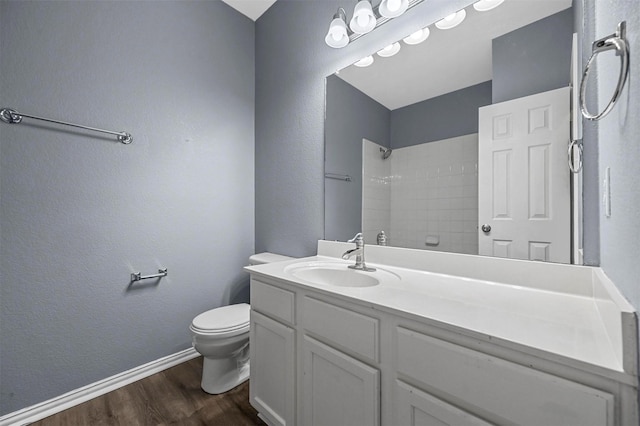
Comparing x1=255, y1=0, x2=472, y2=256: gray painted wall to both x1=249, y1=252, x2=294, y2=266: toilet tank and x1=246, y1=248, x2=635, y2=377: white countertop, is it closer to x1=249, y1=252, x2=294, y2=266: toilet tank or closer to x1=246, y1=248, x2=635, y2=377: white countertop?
x1=249, y1=252, x2=294, y2=266: toilet tank

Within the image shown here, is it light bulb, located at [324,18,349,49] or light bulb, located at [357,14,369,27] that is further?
light bulb, located at [324,18,349,49]

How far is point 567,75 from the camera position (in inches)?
36.7

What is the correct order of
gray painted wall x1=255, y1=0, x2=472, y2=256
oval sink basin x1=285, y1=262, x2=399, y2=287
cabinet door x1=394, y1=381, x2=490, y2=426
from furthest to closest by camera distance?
gray painted wall x1=255, y1=0, x2=472, y2=256 < oval sink basin x1=285, y1=262, x2=399, y2=287 < cabinet door x1=394, y1=381, x2=490, y2=426

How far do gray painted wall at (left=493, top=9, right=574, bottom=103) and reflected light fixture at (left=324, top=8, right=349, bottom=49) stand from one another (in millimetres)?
786

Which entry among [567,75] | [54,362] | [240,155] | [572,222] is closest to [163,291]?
[54,362]

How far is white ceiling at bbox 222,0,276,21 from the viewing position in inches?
80.8

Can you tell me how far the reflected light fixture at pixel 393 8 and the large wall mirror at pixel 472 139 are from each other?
14cm

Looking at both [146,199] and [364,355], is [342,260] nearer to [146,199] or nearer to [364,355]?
[364,355]

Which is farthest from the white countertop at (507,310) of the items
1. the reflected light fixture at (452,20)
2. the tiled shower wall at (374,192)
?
the reflected light fixture at (452,20)

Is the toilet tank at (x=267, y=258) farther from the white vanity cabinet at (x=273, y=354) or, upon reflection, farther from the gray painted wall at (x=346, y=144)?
the white vanity cabinet at (x=273, y=354)

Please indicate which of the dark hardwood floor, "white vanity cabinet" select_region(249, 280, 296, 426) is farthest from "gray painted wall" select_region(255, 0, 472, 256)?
the dark hardwood floor

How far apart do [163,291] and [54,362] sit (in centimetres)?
57

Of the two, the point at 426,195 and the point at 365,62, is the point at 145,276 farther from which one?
the point at 365,62

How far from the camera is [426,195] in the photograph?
1269mm
